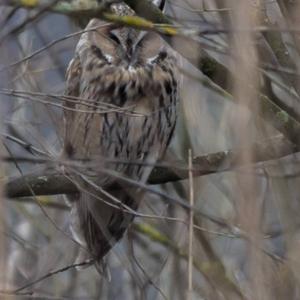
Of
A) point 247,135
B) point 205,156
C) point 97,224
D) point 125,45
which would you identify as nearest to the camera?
point 247,135

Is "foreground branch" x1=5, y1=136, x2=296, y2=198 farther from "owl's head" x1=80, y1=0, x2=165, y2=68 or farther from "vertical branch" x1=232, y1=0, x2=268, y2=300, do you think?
"vertical branch" x1=232, y1=0, x2=268, y2=300

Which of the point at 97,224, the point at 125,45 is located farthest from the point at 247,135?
the point at 97,224

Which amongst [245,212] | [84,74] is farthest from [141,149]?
[245,212]

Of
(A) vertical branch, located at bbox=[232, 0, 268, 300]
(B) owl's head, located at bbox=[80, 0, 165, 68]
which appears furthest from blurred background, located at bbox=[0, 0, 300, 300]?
(B) owl's head, located at bbox=[80, 0, 165, 68]

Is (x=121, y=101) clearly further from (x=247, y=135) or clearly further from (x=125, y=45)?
(x=247, y=135)

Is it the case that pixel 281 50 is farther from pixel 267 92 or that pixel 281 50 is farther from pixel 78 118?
pixel 78 118

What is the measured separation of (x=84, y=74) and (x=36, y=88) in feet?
0.62

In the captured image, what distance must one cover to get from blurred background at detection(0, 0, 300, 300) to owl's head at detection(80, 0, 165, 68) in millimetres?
111

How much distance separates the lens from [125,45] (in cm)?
341

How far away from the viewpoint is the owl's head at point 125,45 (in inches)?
134

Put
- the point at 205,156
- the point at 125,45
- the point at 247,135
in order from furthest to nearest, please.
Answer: the point at 125,45
the point at 205,156
the point at 247,135

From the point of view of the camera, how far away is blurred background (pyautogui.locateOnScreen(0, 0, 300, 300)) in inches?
62.5

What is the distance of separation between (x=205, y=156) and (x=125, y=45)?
55 centimetres

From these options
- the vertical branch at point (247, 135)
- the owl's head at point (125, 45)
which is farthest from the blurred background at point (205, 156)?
the owl's head at point (125, 45)
